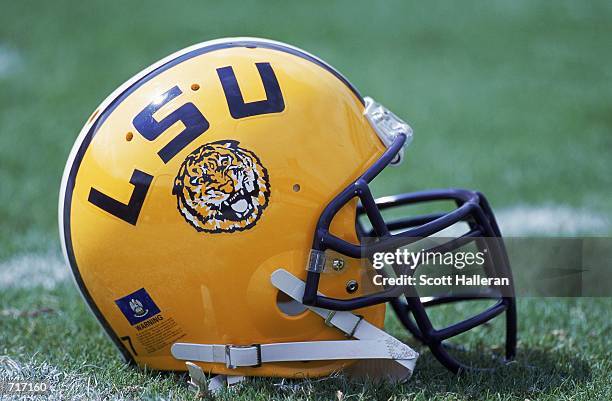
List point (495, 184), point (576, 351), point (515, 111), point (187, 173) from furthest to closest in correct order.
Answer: point (515, 111)
point (495, 184)
point (576, 351)
point (187, 173)

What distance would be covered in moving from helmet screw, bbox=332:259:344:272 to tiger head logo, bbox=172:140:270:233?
264 millimetres

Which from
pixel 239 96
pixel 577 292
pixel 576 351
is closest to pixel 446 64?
pixel 577 292

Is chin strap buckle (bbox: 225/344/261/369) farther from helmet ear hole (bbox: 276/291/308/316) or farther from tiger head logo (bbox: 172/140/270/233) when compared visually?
tiger head logo (bbox: 172/140/270/233)

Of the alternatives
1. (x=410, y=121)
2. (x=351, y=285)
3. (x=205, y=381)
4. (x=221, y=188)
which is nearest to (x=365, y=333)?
(x=351, y=285)

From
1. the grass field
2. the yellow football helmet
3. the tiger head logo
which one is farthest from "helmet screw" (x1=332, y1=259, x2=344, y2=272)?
the grass field

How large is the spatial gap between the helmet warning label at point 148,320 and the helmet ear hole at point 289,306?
0.30 metres

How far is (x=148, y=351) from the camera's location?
8.73ft

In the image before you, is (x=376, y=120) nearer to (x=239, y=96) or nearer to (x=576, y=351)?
(x=239, y=96)

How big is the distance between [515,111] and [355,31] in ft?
10.4

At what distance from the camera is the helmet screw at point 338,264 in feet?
8.27

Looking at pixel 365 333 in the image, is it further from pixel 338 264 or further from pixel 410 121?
pixel 410 121

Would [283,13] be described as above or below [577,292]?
above

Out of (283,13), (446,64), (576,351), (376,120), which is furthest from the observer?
(283,13)

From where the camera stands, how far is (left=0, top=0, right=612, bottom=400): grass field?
2.78 m
